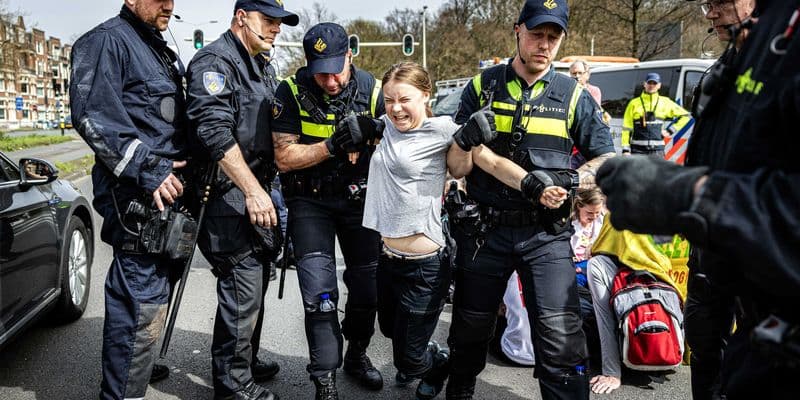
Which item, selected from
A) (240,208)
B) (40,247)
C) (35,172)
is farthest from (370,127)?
(35,172)

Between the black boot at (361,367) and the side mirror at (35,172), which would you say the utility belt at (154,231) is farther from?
the side mirror at (35,172)

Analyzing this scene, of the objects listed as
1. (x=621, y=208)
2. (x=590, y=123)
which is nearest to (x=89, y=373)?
(x=590, y=123)

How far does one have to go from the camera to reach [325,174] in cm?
335

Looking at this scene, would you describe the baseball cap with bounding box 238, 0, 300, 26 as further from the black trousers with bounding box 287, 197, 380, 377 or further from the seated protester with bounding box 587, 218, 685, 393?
the seated protester with bounding box 587, 218, 685, 393

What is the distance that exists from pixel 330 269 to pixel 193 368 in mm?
1307

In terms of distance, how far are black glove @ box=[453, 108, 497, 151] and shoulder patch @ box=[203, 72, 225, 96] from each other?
125 centimetres

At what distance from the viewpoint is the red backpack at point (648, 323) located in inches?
141

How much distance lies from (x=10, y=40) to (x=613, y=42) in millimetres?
24337

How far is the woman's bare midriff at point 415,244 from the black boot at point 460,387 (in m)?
0.71

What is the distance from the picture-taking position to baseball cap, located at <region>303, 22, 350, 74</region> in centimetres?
318

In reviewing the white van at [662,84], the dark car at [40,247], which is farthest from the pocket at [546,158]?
the white van at [662,84]

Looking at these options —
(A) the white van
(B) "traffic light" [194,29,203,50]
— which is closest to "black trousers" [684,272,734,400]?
(A) the white van

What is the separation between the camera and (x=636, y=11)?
20781mm

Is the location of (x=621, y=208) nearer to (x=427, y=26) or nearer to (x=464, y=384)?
(x=464, y=384)
